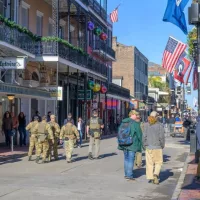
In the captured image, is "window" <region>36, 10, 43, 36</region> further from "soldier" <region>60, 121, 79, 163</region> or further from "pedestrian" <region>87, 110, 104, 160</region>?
"soldier" <region>60, 121, 79, 163</region>

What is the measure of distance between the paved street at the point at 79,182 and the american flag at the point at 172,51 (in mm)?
7574

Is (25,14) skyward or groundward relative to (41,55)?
skyward

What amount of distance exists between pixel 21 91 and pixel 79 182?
26.9 feet

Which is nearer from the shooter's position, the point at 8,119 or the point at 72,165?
the point at 72,165

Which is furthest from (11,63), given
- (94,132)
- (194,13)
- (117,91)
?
(117,91)

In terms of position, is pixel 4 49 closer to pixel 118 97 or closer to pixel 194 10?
pixel 194 10

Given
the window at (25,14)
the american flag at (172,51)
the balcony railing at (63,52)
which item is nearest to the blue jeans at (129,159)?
the american flag at (172,51)

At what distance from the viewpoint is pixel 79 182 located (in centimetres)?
1214

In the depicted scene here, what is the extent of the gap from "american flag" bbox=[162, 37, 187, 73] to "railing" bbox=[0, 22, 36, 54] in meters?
6.53

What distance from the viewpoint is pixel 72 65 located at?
91.2ft

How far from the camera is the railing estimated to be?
20.2m

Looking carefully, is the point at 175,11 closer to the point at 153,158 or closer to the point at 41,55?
the point at 153,158

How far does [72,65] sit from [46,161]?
11536 millimetres

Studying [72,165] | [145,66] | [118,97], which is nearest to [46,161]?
[72,165]
